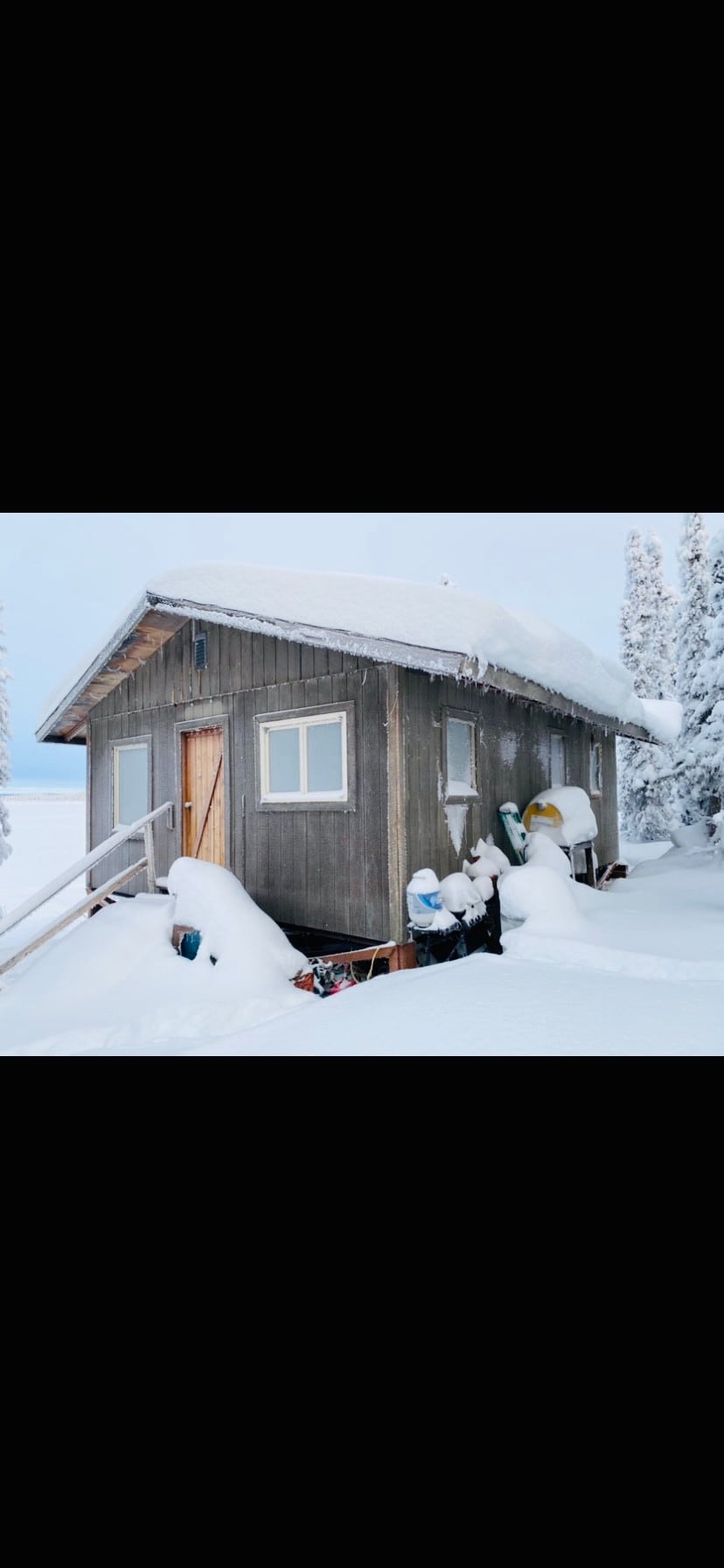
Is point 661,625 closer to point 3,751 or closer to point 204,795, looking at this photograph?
point 204,795

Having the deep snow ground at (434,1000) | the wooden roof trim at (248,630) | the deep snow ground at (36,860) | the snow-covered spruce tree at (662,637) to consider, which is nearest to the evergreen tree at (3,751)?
the deep snow ground at (36,860)

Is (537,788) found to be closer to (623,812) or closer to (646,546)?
(623,812)

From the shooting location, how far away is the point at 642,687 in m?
21.8

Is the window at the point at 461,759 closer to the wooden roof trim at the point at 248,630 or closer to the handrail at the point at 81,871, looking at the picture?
the wooden roof trim at the point at 248,630

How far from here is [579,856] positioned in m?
10.5

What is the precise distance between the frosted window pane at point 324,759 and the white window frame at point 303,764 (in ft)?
0.09

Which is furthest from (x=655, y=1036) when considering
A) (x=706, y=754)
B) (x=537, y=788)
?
(x=706, y=754)

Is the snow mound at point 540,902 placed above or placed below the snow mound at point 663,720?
below

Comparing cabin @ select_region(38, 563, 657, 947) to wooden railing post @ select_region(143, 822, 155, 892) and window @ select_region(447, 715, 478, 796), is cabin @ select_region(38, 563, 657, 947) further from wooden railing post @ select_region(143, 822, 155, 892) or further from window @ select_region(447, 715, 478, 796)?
wooden railing post @ select_region(143, 822, 155, 892)

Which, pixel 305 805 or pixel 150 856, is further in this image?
pixel 150 856

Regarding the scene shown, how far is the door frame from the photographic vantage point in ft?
27.6

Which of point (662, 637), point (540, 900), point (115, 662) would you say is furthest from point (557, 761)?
point (662, 637)

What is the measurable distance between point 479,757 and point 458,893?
2.07m

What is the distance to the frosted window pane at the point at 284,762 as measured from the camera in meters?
7.71
